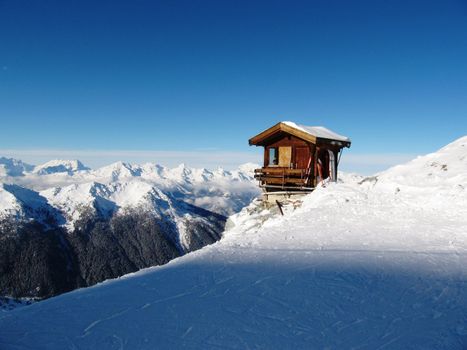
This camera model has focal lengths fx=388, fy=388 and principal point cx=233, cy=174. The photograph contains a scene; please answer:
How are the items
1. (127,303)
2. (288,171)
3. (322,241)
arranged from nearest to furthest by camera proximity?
(127,303)
(322,241)
(288,171)

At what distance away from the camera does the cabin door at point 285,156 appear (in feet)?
97.8

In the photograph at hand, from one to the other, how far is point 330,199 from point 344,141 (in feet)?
37.5

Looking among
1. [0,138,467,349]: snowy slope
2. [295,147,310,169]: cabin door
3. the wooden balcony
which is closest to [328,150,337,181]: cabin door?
[295,147,310,169]: cabin door

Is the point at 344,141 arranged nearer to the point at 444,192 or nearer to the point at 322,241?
the point at 444,192

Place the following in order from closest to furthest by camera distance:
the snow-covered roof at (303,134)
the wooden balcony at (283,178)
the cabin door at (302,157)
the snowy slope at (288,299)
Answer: the snowy slope at (288,299) < the snow-covered roof at (303,134) < the wooden balcony at (283,178) < the cabin door at (302,157)

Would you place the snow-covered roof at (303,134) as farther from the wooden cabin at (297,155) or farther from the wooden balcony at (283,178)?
the wooden balcony at (283,178)

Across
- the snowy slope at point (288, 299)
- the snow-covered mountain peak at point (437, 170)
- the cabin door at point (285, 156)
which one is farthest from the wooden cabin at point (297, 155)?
the snowy slope at point (288, 299)

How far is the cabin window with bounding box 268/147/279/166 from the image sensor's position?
30469 millimetres

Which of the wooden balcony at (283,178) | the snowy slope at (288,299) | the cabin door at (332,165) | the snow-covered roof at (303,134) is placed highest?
the snow-covered roof at (303,134)

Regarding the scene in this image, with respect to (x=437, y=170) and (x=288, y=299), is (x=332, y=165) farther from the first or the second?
(x=288, y=299)

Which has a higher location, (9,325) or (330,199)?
(330,199)

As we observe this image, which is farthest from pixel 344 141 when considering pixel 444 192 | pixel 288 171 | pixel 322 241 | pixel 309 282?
pixel 309 282

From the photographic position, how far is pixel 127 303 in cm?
889

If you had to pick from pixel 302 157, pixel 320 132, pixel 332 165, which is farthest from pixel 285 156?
pixel 332 165
